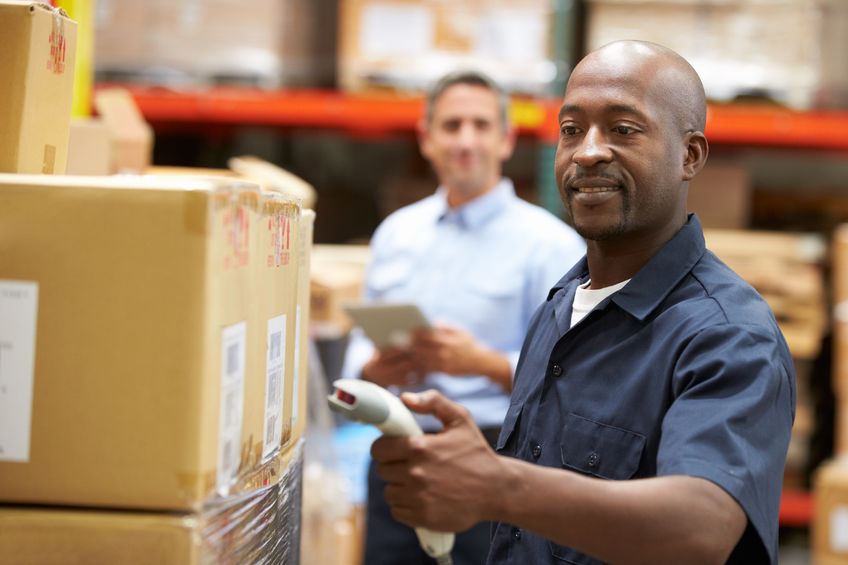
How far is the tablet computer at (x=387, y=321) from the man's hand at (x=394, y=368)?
34 millimetres

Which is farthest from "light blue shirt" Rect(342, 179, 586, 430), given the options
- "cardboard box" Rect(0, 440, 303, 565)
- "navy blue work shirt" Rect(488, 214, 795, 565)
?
"cardboard box" Rect(0, 440, 303, 565)

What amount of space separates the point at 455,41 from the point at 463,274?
53.1 inches

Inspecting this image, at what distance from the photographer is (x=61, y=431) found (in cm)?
87

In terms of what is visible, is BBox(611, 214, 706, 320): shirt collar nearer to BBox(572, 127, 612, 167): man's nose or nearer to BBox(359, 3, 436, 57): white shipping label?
BBox(572, 127, 612, 167): man's nose

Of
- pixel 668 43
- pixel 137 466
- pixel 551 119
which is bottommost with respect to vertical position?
pixel 137 466

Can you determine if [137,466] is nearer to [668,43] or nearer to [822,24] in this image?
[668,43]

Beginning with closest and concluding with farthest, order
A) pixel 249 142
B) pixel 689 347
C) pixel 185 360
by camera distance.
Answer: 1. pixel 185 360
2. pixel 689 347
3. pixel 249 142

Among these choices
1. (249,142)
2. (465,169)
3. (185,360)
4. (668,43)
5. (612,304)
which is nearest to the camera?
(185,360)

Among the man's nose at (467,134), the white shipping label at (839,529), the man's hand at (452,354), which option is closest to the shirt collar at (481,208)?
the man's nose at (467,134)

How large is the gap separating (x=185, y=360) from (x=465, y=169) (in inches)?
73.4

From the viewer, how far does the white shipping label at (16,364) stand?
869mm

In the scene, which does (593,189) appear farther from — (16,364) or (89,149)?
(89,149)

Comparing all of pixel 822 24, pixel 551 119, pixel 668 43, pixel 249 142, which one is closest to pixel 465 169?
pixel 551 119

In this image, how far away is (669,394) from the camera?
1.06 meters
